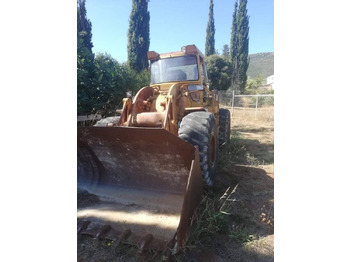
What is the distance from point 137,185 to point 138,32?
4.48ft

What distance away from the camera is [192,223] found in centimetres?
158

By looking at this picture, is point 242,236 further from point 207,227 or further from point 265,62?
point 265,62

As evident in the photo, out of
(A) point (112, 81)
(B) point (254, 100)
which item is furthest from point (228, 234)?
(A) point (112, 81)

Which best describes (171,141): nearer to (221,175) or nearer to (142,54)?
(221,175)

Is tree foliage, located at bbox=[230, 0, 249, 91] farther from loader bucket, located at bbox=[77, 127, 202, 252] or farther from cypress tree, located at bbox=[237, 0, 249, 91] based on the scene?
loader bucket, located at bbox=[77, 127, 202, 252]

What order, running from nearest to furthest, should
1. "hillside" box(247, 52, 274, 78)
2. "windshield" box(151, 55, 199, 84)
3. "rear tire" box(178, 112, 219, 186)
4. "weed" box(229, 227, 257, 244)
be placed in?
"hillside" box(247, 52, 274, 78) → "weed" box(229, 227, 257, 244) → "rear tire" box(178, 112, 219, 186) → "windshield" box(151, 55, 199, 84)

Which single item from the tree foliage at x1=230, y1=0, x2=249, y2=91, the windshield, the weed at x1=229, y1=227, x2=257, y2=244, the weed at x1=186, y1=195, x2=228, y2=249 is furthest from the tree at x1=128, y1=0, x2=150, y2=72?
the weed at x1=229, y1=227, x2=257, y2=244

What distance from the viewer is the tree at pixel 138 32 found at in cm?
185

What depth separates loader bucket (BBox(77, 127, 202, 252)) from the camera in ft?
5.02

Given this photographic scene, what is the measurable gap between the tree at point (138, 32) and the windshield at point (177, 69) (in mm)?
280

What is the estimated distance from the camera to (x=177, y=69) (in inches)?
115

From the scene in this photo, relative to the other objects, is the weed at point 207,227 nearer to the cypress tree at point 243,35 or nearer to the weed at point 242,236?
the weed at point 242,236
